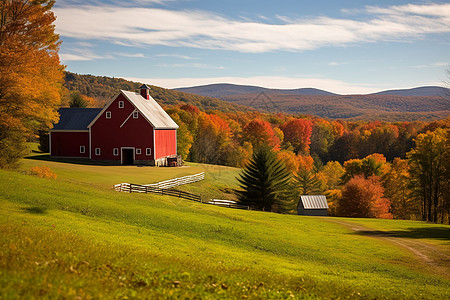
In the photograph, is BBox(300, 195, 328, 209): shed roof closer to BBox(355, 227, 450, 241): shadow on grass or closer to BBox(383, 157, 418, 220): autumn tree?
BBox(355, 227, 450, 241): shadow on grass

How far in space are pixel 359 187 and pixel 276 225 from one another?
103 ft

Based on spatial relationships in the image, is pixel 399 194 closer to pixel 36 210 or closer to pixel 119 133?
pixel 119 133

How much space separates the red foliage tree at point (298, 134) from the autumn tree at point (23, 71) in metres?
95.7

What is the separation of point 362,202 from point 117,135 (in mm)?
36447

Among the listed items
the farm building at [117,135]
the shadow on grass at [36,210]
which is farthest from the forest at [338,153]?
the shadow on grass at [36,210]

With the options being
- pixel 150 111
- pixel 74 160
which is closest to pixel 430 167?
pixel 150 111

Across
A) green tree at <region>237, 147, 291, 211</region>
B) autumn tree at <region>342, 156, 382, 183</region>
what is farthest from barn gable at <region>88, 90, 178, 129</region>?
autumn tree at <region>342, 156, 382, 183</region>

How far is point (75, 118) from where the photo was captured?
58.2 m

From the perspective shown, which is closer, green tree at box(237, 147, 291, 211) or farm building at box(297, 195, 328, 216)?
green tree at box(237, 147, 291, 211)

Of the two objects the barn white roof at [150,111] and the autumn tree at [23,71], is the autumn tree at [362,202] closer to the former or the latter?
the barn white roof at [150,111]

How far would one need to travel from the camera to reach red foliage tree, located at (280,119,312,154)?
123312mm

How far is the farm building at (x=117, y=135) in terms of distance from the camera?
54.6 meters

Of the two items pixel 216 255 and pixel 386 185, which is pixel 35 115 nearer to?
pixel 216 255

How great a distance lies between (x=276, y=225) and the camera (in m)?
30.3
